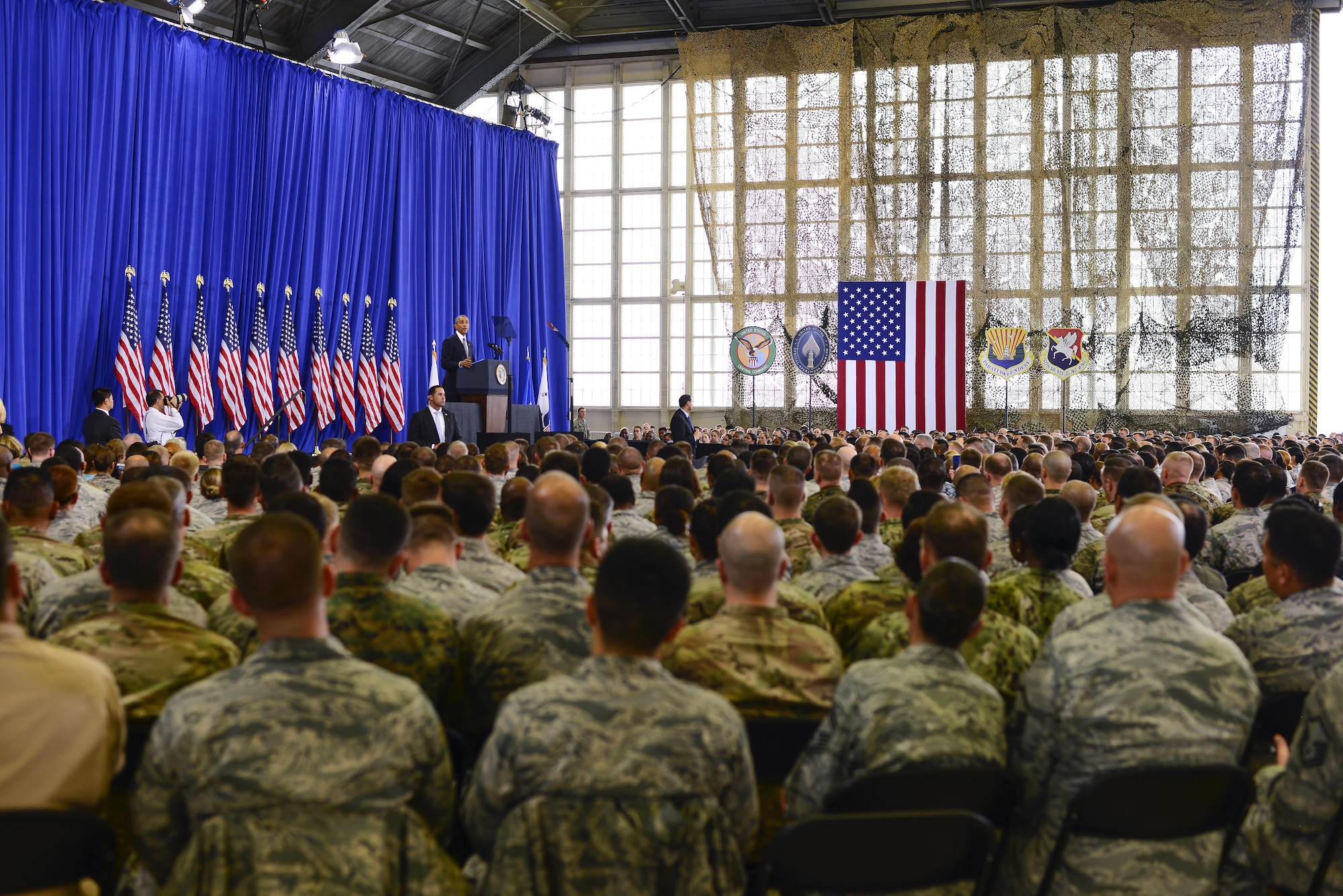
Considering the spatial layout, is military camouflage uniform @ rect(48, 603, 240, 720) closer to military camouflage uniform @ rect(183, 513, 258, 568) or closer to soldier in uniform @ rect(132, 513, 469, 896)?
soldier in uniform @ rect(132, 513, 469, 896)

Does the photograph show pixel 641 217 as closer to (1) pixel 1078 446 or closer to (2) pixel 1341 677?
(1) pixel 1078 446

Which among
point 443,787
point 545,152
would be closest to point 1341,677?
point 443,787

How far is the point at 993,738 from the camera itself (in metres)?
2.57

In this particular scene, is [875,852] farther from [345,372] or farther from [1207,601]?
[345,372]

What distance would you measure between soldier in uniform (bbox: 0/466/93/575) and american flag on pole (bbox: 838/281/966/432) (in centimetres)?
1394

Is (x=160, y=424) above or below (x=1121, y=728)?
above

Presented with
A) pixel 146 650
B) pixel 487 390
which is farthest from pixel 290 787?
pixel 487 390

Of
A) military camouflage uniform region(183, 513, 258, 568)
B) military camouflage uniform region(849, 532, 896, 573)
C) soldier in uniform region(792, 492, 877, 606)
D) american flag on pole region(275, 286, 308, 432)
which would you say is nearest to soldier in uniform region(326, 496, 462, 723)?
soldier in uniform region(792, 492, 877, 606)

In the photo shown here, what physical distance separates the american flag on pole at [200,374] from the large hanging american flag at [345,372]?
2552 mm

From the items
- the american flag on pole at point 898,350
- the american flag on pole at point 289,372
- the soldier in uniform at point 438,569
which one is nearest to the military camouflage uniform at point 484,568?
the soldier in uniform at point 438,569

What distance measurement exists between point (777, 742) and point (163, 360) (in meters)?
13.8

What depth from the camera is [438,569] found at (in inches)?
145

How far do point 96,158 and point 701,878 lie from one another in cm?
1495

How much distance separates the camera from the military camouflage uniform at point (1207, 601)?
4.04 metres
